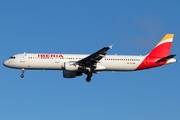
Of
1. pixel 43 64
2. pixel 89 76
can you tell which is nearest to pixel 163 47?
pixel 89 76

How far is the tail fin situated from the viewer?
94.1m

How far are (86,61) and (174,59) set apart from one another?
14.4 metres

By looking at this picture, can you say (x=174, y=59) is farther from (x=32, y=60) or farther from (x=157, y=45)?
(x=32, y=60)

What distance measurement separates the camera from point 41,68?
89.4 m

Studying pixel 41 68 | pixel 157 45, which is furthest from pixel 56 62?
pixel 157 45

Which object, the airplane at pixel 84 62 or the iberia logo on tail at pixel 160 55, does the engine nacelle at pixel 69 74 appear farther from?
the iberia logo on tail at pixel 160 55

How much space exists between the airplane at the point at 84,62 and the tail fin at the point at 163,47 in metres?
0.49

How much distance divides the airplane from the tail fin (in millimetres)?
492

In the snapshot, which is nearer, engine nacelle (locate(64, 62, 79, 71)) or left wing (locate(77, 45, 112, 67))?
left wing (locate(77, 45, 112, 67))

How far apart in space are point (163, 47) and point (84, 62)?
591 inches

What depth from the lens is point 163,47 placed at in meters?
95.4

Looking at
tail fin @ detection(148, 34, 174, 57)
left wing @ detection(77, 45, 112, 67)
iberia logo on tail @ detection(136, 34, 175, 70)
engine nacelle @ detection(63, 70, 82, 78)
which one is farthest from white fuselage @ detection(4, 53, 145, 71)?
tail fin @ detection(148, 34, 174, 57)

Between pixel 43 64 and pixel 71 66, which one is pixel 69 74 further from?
pixel 43 64

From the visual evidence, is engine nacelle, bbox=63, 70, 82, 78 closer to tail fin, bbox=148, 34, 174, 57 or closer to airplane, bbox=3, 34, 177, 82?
airplane, bbox=3, 34, 177, 82
